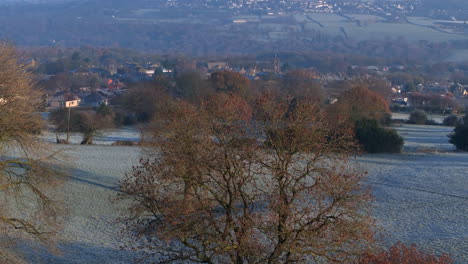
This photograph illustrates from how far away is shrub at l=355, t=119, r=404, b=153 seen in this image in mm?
15609

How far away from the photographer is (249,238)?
5.14 meters

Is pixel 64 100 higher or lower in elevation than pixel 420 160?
lower

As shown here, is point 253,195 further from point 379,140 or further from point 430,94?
point 430,94

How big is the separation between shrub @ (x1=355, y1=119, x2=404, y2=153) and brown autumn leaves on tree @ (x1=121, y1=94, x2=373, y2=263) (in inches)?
392

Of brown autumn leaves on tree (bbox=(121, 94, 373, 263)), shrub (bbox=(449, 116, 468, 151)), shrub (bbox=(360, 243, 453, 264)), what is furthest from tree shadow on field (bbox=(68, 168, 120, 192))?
shrub (bbox=(449, 116, 468, 151))

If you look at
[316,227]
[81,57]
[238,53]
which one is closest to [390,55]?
[238,53]

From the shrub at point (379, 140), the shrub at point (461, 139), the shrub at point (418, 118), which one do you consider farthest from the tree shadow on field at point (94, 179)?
the shrub at point (418, 118)

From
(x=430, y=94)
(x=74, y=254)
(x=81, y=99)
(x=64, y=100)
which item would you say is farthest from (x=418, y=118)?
(x=74, y=254)

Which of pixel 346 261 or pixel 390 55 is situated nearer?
pixel 346 261

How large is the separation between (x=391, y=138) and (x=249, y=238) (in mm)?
11361

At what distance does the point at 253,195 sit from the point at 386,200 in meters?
5.70

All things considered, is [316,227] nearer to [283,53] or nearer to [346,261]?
[346,261]

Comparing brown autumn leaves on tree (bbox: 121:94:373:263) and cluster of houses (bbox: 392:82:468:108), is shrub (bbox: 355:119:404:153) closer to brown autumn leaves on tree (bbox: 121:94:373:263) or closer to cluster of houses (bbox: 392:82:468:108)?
brown autumn leaves on tree (bbox: 121:94:373:263)

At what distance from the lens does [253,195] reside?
5.49m
